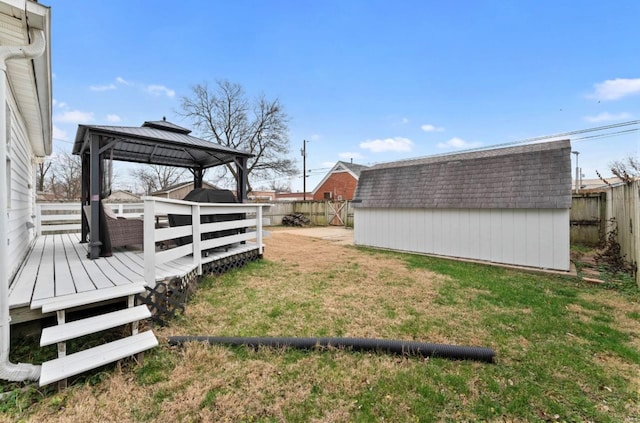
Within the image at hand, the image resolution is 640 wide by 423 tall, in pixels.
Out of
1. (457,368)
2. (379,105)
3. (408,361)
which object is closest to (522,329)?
(457,368)

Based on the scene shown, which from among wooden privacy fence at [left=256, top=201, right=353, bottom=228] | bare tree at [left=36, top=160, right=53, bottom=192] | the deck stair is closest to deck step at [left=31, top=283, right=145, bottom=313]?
the deck stair

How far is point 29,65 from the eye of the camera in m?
3.01

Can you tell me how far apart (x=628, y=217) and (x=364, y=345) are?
20.9 feet

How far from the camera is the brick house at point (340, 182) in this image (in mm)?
24656

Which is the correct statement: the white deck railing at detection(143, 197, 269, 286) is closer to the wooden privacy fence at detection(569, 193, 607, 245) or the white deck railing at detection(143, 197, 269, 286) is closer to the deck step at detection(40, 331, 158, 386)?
the deck step at detection(40, 331, 158, 386)

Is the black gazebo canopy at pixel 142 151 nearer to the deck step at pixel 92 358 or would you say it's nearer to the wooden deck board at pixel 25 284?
the wooden deck board at pixel 25 284

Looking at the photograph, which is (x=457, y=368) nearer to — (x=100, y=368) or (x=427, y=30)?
(x=100, y=368)

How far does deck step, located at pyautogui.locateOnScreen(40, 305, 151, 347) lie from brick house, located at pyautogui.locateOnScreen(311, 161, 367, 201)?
22.2 m

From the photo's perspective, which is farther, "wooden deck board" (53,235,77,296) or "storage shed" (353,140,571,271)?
"storage shed" (353,140,571,271)

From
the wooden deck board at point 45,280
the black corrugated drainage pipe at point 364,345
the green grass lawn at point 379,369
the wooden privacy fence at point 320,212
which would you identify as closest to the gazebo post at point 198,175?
the wooden deck board at point 45,280

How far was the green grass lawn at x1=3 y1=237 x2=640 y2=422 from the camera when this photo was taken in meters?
1.80

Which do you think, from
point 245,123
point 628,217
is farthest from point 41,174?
point 628,217

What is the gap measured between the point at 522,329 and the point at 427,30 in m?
9.86

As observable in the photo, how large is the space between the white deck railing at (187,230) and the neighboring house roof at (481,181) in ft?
14.2
